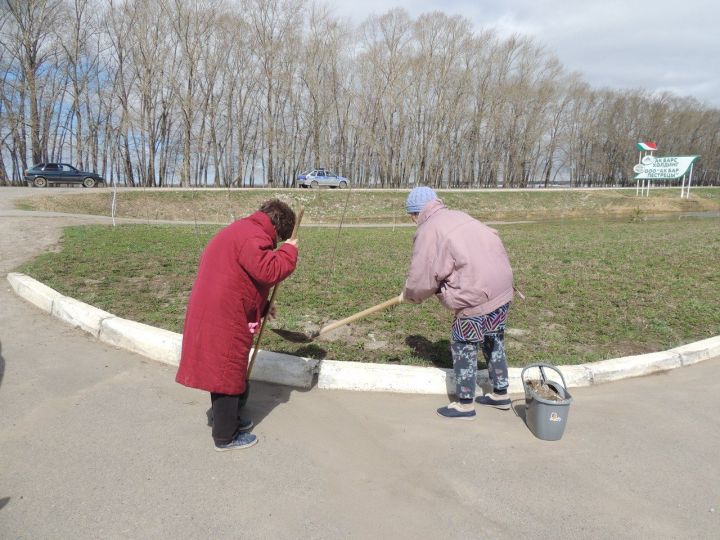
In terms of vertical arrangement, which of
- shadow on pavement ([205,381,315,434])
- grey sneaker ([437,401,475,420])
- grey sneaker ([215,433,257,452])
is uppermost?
grey sneaker ([437,401,475,420])

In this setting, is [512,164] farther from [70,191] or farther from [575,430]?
[575,430]

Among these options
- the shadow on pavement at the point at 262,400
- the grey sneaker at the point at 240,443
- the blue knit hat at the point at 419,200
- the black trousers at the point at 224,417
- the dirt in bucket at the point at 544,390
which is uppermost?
the blue knit hat at the point at 419,200

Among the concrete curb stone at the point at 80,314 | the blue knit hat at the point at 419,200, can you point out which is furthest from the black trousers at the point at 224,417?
the concrete curb stone at the point at 80,314

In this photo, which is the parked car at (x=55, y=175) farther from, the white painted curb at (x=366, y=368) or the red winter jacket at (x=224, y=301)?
the red winter jacket at (x=224, y=301)

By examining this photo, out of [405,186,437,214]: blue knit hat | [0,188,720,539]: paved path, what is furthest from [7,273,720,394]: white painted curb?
[405,186,437,214]: blue knit hat

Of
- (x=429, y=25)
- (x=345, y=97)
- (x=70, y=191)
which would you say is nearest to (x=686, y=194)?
(x=429, y=25)

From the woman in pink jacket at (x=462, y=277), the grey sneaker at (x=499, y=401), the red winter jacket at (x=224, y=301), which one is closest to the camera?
the red winter jacket at (x=224, y=301)

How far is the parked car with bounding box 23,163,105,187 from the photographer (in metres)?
30.4

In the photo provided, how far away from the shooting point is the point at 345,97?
170ft

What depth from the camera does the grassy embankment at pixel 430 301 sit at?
5.14 meters

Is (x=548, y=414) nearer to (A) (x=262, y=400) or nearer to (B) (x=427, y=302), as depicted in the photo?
(A) (x=262, y=400)

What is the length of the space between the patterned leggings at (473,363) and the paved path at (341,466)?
252 mm

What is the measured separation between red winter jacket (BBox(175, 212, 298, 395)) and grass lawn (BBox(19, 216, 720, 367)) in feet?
5.90

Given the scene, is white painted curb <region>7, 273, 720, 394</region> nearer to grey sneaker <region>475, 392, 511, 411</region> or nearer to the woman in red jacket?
grey sneaker <region>475, 392, 511, 411</region>
